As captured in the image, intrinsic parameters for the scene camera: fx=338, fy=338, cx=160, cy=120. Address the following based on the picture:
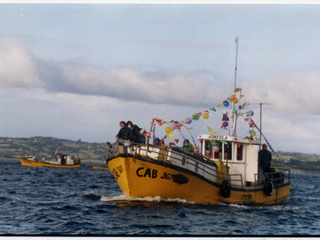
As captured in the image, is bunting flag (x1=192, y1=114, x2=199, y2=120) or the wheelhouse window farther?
the wheelhouse window

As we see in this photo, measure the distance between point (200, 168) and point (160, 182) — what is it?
2.22 meters

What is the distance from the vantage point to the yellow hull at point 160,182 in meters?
14.9

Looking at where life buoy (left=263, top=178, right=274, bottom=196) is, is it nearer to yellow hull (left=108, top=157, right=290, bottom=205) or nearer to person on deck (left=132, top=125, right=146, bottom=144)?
yellow hull (left=108, top=157, right=290, bottom=205)

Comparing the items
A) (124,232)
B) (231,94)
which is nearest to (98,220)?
(124,232)

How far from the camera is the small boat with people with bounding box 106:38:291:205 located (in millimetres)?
15008

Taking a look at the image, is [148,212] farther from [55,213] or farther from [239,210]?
[239,210]

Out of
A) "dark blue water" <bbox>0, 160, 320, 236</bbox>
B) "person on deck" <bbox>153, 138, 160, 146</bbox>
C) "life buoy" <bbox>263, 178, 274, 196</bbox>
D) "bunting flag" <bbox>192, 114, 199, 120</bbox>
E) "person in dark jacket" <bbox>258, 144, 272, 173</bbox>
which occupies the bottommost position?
"dark blue water" <bbox>0, 160, 320, 236</bbox>

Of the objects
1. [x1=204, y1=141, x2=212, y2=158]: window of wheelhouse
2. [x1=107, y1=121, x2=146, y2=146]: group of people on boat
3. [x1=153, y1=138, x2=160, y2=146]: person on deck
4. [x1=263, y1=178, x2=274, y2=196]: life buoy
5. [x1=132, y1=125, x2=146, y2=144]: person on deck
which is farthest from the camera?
[x1=204, y1=141, x2=212, y2=158]: window of wheelhouse

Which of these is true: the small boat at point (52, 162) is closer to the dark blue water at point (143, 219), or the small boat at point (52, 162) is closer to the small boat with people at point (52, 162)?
the small boat with people at point (52, 162)

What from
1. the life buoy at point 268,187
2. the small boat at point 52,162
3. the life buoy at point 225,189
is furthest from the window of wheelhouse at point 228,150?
the small boat at point 52,162

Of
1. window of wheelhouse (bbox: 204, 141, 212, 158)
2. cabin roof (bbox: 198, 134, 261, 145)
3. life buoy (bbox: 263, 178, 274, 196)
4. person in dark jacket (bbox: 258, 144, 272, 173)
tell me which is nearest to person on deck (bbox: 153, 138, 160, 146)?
cabin roof (bbox: 198, 134, 261, 145)

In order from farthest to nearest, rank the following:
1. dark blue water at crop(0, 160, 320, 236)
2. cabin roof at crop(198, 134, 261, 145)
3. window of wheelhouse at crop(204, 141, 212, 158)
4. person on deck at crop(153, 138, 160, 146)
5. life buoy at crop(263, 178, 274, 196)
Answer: window of wheelhouse at crop(204, 141, 212, 158) < life buoy at crop(263, 178, 274, 196) < cabin roof at crop(198, 134, 261, 145) < person on deck at crop(153, 138, 160, 146) < dark blue water at crop(0, 160, 320, 236)

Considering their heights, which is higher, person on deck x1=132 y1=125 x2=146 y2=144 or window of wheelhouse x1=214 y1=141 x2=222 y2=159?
person on deck x1=132 y1=125 x2=146 y2=144

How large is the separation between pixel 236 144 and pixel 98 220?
31.6ft
